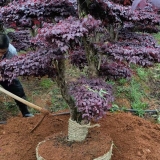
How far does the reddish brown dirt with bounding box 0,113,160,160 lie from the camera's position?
2.15 m

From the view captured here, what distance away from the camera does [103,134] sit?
217 cm

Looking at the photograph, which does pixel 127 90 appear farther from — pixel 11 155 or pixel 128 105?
pixel 11 155

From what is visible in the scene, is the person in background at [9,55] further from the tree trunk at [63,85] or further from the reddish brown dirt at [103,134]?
the tree trunk at [63,85]

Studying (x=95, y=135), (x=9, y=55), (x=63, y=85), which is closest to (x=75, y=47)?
(x=63, y=85)

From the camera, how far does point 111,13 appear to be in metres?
1.74

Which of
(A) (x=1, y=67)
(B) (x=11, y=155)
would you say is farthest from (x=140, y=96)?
(A) (x=1, y=67)

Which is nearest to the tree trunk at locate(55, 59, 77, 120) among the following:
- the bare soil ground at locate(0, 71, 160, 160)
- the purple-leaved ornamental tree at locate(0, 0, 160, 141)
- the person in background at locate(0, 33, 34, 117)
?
the purple-leaved ornamental tree at locate(0, 0, 160, 141)

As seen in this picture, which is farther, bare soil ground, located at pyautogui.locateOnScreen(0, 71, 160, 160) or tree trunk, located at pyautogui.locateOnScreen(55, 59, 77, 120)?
bare soil ground, located at pyautogui.locateOnScreen(0, 71, 160, 160)

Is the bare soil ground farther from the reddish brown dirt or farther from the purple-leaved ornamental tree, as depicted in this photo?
the purple-leaved ornamental tree

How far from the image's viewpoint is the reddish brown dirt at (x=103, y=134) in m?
2.15

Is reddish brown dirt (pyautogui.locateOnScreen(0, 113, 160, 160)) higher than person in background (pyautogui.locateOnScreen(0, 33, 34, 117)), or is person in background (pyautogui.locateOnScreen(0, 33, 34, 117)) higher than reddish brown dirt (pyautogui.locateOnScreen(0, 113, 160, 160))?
person in background (pyautogui.locateOnScreen(0, 33, 34, 117))

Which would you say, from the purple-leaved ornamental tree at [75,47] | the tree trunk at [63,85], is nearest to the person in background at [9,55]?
the purple-leaved ornamental tree at [75,47]

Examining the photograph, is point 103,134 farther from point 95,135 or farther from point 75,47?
point 75,47

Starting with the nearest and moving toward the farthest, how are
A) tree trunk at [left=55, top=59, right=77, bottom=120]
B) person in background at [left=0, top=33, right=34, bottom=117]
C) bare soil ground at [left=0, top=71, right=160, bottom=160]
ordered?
tree trunk at [left=55, top=59, right=77, bottom=120] → bare soil ground at [left=0, top=71, right=160, bottom=160] → person in background at [left=0, top=33, right=34, bottom=117]
